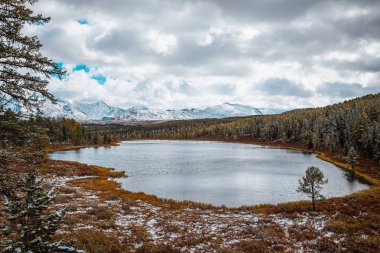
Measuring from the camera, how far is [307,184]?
35.4 metres

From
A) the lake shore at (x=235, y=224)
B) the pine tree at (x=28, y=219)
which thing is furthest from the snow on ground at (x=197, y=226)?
the pine tree at (x=28, y=219)

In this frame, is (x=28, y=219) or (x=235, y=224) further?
(x=235, y=224)

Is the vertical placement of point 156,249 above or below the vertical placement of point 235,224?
above

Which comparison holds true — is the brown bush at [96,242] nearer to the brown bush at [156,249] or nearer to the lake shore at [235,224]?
the lake shore at [235,224]

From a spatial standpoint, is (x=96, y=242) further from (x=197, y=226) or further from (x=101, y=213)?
(x=197, y=226)

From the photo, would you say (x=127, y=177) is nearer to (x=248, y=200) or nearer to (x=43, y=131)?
(x=248, y=200)

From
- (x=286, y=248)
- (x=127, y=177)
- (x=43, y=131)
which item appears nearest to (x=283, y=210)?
(x=286, y=248)

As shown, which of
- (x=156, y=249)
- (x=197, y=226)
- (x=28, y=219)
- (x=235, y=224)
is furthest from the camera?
(x=235, y=224)

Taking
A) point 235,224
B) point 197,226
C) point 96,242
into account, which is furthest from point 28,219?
point 235,224

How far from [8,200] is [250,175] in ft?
201

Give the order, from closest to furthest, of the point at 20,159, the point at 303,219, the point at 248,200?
the point at 20,159
the point at 303,219
the point at 248,200

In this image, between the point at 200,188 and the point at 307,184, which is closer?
the point at 307,184

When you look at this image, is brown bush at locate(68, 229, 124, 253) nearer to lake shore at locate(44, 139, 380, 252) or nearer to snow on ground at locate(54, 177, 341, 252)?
lake shore at locate(44, 139, 380, 252)

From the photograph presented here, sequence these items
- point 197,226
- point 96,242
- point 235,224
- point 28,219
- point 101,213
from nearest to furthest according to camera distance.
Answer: point 28,219 < point 96,242 < point 197,226 < point 235,224 < point 101,213
